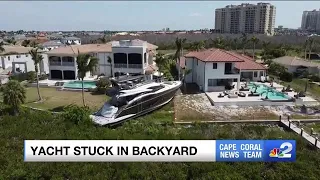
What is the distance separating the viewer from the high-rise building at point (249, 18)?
416 ft

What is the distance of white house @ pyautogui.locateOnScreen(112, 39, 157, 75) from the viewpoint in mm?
36781

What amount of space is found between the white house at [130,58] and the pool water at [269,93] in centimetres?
1380

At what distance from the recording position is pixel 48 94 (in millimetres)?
31969

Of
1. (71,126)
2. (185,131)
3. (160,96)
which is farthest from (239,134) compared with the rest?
(71,126)

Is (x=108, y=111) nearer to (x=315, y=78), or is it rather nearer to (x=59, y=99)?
(x=59, y=99)

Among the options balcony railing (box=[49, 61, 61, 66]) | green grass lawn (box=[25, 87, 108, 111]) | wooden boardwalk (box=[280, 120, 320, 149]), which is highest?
balcony railing (box=[49, 61, 61, 66])

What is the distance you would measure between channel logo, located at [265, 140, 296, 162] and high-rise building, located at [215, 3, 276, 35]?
386 ft

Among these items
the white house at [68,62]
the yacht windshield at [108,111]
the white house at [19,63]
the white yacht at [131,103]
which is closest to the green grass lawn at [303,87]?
the white yacht at [131,103]

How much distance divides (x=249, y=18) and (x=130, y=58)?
353ft

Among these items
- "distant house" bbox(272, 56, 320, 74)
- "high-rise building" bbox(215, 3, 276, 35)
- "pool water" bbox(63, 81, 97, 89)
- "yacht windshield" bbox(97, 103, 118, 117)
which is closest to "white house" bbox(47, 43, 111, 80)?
"pool water" bbox(63, 81, 97, 89)

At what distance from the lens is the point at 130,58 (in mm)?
37438

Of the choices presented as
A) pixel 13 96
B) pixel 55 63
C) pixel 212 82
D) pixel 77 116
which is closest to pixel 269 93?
pixel 212 82

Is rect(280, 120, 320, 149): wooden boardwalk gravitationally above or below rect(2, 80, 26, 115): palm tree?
below

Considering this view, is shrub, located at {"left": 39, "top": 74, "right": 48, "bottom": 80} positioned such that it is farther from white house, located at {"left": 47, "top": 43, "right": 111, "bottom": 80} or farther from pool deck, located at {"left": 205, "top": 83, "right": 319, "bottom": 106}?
pool deck, located at {"left": 205, "top": 83, "right": 319, "bottom": 106}
